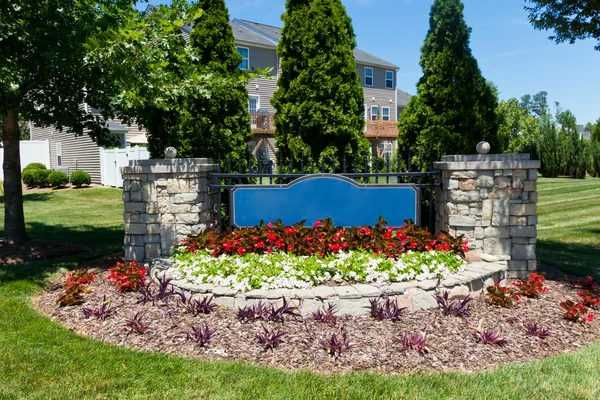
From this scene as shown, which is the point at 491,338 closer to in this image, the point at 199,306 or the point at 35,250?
the point at 199,306

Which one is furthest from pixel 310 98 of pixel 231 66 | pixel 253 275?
pixel 253 275

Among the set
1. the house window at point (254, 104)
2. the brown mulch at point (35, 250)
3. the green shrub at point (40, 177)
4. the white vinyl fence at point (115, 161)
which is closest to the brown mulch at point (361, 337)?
the brown mulch at point (35, 250)

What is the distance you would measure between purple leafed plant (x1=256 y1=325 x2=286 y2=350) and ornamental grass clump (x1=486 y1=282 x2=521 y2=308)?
236cm

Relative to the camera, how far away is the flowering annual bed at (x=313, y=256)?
5031 millimetres

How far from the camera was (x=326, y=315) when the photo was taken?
14.8 ft

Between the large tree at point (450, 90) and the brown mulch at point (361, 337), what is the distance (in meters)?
2.99

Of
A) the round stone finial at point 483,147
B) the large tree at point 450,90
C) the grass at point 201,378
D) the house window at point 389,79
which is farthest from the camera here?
the house window at point 389,79

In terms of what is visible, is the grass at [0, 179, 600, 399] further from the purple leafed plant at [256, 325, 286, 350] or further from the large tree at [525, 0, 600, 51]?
the large tree at [525, 0, 600, 51]

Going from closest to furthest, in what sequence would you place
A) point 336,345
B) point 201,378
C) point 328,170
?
point 201,378, point 336,345, point 328,170

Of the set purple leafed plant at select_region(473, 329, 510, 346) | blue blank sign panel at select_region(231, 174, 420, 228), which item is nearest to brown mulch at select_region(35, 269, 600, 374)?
purple leafed plant at select_region(473, 329, 510, 346)

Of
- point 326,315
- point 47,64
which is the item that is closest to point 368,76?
point 47,64

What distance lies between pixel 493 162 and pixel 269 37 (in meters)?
22.1

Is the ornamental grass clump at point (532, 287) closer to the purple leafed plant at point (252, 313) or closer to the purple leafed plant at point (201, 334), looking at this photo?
the purple leafed plant at point (252, 313)

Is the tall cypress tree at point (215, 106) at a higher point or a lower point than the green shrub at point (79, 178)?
higher
